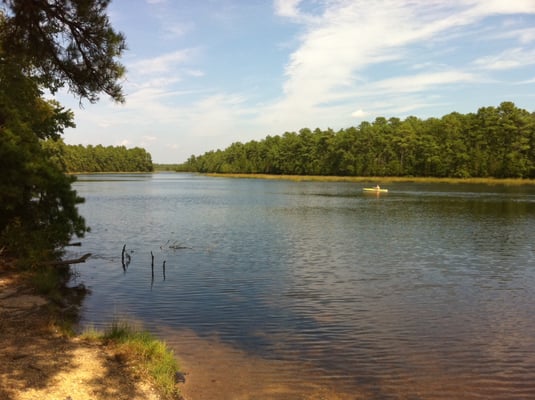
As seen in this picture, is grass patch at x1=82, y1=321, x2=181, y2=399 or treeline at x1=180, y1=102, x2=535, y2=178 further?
treeline at x1=180, y1=102, x2=535, y2=178

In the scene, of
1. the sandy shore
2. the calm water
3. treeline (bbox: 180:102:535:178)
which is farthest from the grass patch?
treeline (bbox: 180:102:535:178)

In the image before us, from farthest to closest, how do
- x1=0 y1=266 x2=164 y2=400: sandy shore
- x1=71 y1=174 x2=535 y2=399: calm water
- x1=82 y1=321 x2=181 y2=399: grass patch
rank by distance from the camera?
x1=71 y1=174 x2=535 y2=399: calm water, x1=82 y1=321 x2=181 y2=399: grass patch, x1=0 y1=266 x2=164 y2=400: sandy shore

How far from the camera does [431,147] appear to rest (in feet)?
405

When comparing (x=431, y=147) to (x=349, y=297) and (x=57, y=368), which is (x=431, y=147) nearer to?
(x=349, y=297)

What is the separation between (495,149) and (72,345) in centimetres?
12268

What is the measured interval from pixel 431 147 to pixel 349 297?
114m

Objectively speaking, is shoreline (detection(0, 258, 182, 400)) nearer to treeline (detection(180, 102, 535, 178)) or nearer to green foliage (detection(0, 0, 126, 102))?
green foliage (detection(0, 0, 126, 102))

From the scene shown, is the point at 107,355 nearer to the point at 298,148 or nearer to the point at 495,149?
the point at 495,149

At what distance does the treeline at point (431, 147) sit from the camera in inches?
4321

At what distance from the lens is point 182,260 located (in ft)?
84.3

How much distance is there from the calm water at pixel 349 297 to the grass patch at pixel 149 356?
8.42 ft

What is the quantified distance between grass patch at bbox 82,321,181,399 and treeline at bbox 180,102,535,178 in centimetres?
11173

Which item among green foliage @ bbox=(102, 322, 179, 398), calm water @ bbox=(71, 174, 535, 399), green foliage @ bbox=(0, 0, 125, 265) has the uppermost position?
green foliage @ bbox=(0, 0, 125, 265)

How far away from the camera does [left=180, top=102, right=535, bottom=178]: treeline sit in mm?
109750
